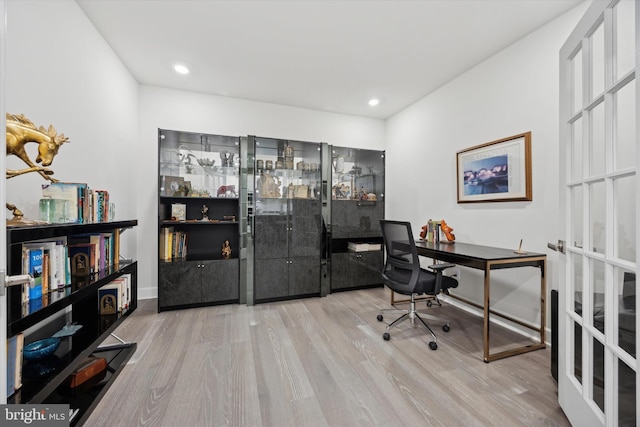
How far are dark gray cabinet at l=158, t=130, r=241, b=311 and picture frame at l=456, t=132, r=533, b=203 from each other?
109 inches

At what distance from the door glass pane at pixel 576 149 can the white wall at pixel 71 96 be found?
2543 mm

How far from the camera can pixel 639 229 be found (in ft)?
2.84

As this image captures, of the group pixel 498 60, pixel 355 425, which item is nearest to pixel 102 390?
pixel 355 425

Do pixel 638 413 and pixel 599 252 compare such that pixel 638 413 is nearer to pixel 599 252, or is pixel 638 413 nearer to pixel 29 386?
pixel 599 252

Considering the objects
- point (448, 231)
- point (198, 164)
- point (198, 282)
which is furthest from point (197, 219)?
point (448, 231)

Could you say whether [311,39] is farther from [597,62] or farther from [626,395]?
[626,395]

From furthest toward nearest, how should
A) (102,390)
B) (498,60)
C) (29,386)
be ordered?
(498,60) → (102,390) → (29,386)

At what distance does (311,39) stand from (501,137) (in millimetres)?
2123

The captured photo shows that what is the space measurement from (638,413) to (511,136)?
229 cm

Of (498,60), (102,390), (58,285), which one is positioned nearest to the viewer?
(58,285)

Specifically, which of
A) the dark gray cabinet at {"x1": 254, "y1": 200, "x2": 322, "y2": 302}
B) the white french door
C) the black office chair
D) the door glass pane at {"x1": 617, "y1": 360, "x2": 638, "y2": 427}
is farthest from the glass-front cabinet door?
the door glass pane at {"x1": 617, "y1": 360, "x2": 638, "y2": 427}

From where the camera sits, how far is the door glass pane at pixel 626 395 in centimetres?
96

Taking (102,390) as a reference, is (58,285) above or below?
above

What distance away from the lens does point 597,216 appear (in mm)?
1178
